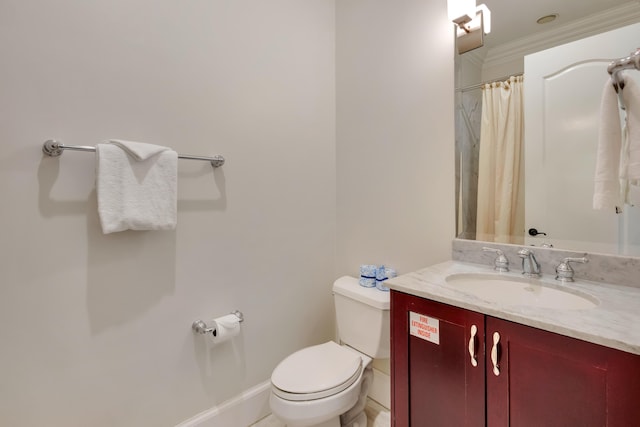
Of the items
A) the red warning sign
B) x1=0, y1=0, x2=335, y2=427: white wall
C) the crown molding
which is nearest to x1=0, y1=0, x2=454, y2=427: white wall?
x1=0, y1=0, x2=335, y2=427: white wall

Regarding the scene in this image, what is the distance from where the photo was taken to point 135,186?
1172 mm

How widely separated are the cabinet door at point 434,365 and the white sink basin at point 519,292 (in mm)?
141

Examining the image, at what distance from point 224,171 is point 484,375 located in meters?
1.34

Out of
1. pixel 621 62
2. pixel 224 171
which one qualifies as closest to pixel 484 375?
pixel 621 62

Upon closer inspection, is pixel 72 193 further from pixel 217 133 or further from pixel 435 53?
pixel 435 53

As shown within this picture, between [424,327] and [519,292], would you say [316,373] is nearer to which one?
[424,327]

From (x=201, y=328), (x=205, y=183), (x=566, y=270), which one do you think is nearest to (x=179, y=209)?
(x=205, y=183)

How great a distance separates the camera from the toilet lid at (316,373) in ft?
4.13

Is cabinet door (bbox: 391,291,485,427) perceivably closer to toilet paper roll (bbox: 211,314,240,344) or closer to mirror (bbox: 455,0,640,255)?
mirror (bbox: 455,0,640,255)

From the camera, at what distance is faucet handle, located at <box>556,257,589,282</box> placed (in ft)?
3.64

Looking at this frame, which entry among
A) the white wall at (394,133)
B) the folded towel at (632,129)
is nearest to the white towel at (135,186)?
the white wall at (394,133)

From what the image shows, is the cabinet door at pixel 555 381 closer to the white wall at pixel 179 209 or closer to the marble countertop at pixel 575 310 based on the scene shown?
the marble countertop at pixel 575 310

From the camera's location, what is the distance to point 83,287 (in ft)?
3.77

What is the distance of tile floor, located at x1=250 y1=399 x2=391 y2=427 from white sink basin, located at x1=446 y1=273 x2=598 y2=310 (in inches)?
36.5
